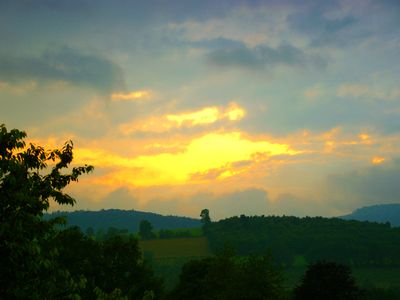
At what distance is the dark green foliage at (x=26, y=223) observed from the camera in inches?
551

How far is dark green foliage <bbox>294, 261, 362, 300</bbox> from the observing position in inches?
2406

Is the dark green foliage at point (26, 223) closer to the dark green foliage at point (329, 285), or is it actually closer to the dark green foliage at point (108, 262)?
the dark green foliage at point (108, 262)

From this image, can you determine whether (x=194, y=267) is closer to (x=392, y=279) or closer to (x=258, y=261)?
(x=258, y=261)

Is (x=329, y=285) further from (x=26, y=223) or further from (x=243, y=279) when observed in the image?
(x=26, y=223)

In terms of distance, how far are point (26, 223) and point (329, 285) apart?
5403cm

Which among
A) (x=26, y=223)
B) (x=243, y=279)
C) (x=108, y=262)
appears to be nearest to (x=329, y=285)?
(x=243, y=279)

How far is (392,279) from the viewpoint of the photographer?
173750mm

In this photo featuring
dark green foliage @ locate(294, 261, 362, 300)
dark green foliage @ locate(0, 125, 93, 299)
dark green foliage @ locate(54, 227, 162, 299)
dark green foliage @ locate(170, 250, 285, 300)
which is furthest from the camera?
dark green foliage @ locate(294, 261, 362, 300)

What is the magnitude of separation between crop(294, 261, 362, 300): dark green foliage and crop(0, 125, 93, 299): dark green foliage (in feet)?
170

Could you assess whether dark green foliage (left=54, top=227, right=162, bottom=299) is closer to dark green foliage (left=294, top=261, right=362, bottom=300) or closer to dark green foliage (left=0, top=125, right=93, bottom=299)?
dark green foliage (left=294, top=261, right=362, bottom=300)

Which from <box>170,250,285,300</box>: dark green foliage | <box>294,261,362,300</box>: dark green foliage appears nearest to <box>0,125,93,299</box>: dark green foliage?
<box>170,250,285,300</box>: dark green foliage

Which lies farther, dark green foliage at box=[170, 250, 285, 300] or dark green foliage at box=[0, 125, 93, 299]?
dark green foliage at box=[170, 250, 285, 300]

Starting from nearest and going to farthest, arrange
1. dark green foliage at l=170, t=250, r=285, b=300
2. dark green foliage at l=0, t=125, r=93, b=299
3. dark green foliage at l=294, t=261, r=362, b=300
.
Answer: dark green foliage at l=0, t=125, r=93, b=299, dark green foliage at l=170, t=250, r=285, b=300, dark green foliage at l=294, t=261, r=362, b=300

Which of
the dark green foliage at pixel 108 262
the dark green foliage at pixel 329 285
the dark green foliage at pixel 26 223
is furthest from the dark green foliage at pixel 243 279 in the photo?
the dark green foliage at pixel 26 223
